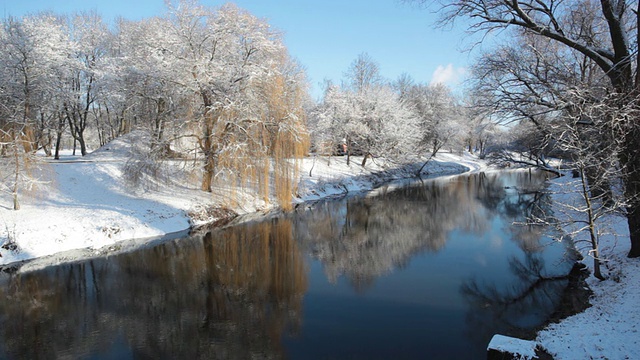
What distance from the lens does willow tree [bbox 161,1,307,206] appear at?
1867 centimetres

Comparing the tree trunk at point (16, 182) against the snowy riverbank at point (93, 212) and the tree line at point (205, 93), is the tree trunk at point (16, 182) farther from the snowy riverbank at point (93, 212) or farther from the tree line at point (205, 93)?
the tree line at point (205, 93)

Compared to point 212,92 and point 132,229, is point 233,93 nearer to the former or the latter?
point 212,92

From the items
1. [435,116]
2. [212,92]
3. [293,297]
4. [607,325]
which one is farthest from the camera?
[435,116]

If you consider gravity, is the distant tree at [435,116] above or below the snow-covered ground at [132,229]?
above

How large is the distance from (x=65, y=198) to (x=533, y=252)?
64.0 ft

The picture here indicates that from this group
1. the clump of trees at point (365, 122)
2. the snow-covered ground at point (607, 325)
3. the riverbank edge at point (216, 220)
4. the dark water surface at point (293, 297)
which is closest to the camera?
the snow-covered ground at point (607, 325)

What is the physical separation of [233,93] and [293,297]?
41.1ft

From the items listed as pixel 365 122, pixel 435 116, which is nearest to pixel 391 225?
pixel 365 122

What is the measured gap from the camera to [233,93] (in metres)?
19.1

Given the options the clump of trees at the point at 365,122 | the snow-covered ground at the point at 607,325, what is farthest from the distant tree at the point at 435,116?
the snow-covered ground at the point at 607,325

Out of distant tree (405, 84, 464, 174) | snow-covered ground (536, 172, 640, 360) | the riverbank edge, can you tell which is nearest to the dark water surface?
the riverbank edge

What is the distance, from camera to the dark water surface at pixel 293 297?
7.41 m

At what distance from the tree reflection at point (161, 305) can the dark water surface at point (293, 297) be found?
0.12 ft

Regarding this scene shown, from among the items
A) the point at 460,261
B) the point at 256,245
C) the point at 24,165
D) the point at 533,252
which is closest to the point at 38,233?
the point at 24,165
